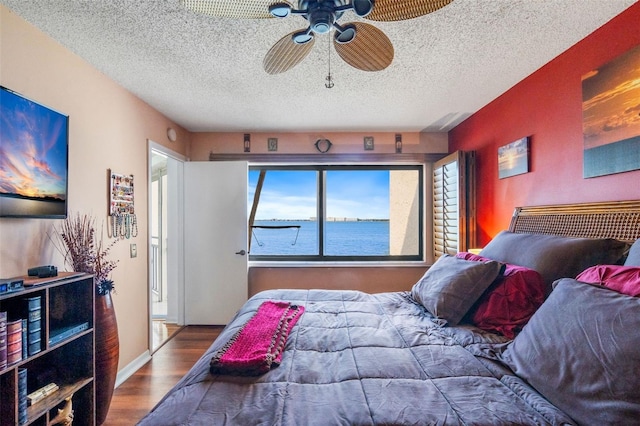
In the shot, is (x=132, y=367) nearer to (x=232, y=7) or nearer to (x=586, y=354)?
(x=232, y=7)

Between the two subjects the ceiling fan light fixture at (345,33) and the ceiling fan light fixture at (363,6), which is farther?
the ceiling fan light fixture at (345,33)

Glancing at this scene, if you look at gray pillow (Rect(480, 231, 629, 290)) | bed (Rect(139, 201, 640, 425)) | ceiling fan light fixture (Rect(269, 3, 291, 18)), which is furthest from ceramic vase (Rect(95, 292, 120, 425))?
gray pillow (Rect(480, 231, 629, 290))

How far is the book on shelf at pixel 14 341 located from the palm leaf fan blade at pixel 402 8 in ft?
6.55

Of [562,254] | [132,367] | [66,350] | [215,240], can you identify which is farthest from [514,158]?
[132,367]

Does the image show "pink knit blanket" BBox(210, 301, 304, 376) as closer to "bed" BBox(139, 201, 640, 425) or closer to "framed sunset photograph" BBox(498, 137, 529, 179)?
"bed" BBox(139, 201, 640, 425)

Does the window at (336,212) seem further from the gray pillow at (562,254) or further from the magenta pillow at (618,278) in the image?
the magenta pillow at (618,278)

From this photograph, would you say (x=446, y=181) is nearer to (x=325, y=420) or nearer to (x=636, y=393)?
(x=636, y=393)

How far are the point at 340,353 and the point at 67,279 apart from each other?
1.47m

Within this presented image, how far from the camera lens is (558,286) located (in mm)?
1210

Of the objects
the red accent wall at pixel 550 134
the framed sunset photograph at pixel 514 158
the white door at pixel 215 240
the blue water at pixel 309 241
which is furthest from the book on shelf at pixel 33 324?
the framed sunset photograph at pixel 514 158

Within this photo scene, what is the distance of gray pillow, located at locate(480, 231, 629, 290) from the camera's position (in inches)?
57.2

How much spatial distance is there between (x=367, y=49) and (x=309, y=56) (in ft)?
2.16

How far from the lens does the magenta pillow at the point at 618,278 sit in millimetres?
1032

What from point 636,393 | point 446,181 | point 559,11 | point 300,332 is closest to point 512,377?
point 636,393
